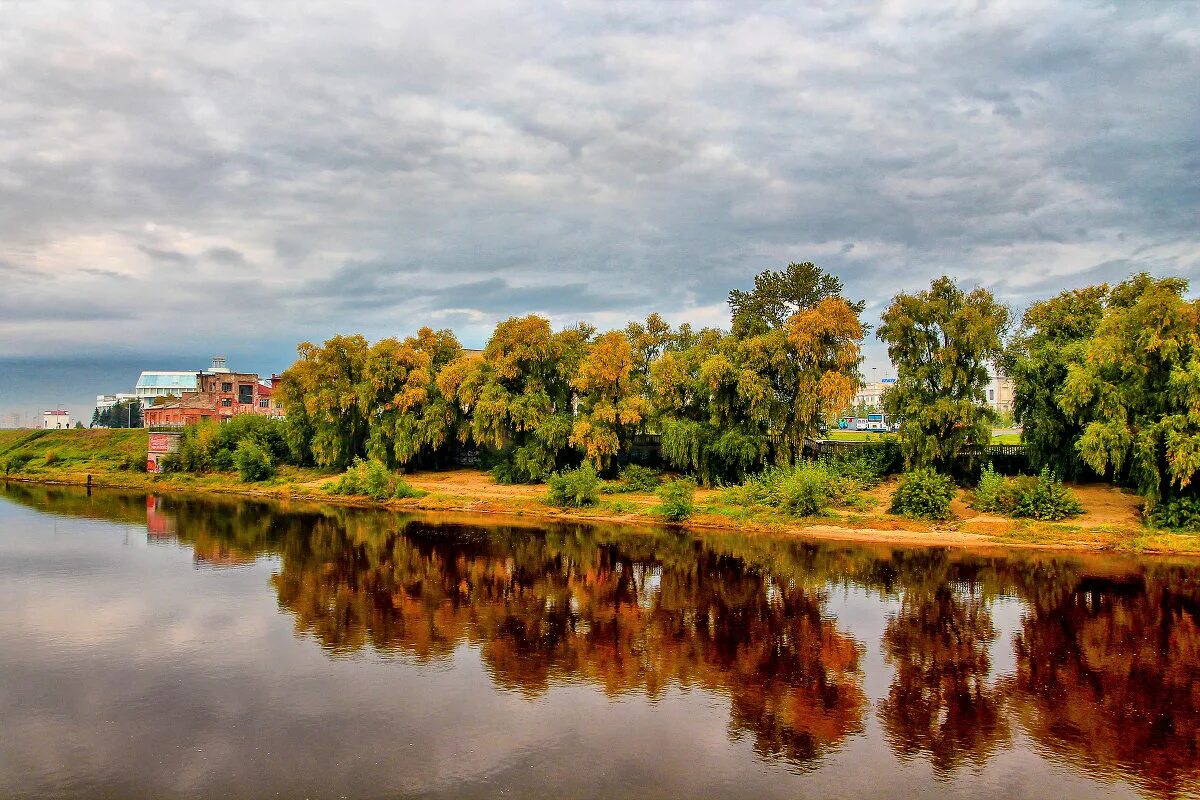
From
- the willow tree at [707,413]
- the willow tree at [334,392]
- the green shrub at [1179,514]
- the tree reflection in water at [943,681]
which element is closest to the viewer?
the tree reflection in water at [943,681]

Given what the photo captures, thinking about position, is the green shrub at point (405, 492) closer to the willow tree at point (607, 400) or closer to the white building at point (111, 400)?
the willow tree at point (607, 400)

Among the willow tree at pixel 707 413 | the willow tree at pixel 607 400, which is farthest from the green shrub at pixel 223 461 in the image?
the willow tree at pixel 707 413

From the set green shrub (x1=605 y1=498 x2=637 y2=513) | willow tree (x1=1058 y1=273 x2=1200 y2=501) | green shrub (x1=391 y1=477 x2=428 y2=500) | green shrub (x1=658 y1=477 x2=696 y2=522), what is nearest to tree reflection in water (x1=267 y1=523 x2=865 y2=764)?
green shrub (x1=658 y1=477 x2=696 y2=522)

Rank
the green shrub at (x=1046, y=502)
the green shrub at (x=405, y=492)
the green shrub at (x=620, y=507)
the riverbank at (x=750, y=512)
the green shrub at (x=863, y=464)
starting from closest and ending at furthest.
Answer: the riverbank at (x=750, y=512) → the green shrub at (x=1046, y=502) → the green shrub at (x=863, y=464) → the green shrub at (x=620, y=507) → the green shrub at (x=405, y=492)

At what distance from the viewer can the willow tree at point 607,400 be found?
150 ft

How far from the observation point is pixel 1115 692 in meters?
16.0

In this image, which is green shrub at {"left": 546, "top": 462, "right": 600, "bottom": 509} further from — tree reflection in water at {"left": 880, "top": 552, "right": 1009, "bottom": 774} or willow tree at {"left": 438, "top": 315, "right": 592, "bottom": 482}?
tree reflection in water at {"left": 880, "top": 552, "right": 1009, "bottom": 774}

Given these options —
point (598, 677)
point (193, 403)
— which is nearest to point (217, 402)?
point (193, 403)

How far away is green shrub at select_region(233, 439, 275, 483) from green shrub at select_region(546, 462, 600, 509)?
27.0 metres

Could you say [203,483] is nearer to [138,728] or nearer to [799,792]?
[138,728]

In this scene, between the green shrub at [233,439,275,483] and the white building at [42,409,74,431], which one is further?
the white building at [42,409,74,431]

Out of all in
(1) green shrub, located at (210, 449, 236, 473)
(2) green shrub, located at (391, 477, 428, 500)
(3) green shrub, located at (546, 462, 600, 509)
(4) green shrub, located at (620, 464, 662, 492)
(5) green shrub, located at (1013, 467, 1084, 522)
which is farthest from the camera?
(1) green shrub, located at (210, 449, 236, 473)

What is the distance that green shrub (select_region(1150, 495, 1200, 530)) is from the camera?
106ft

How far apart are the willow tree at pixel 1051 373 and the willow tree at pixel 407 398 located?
3437 centimetres
